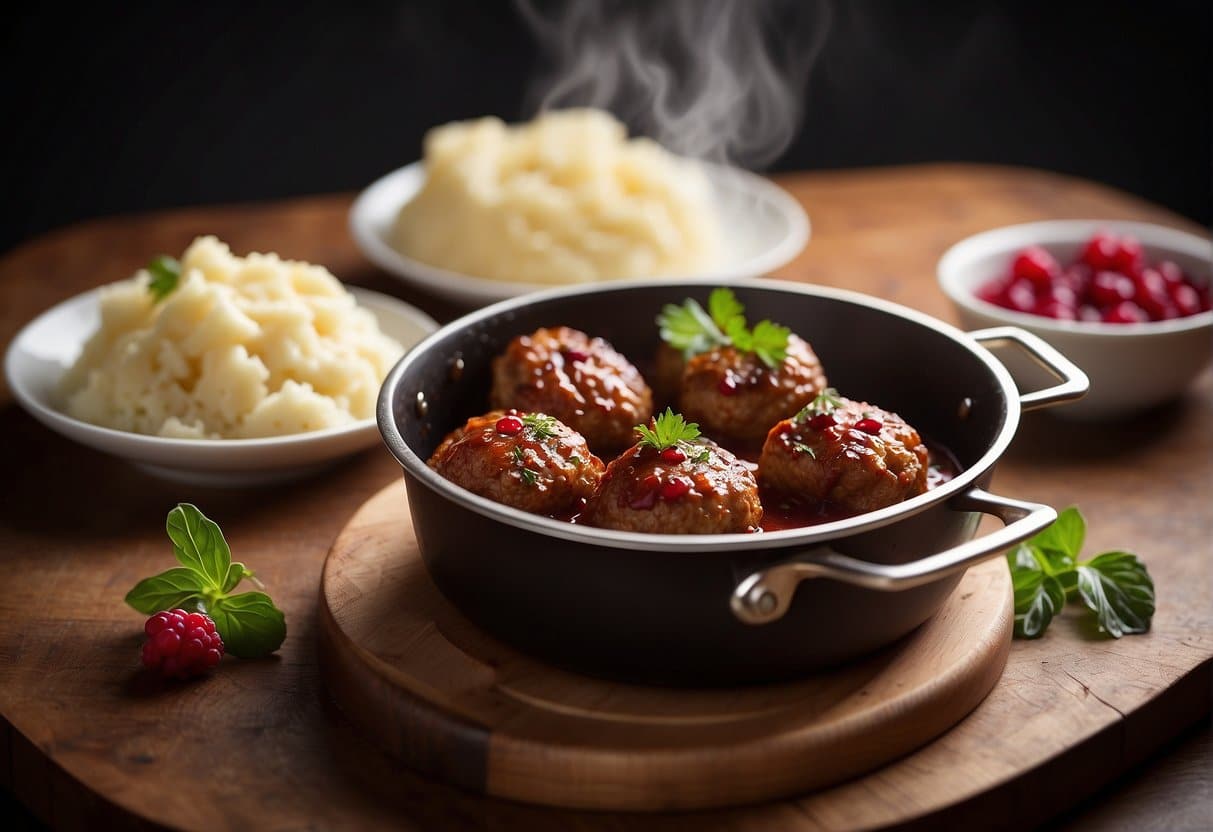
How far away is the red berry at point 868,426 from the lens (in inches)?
123

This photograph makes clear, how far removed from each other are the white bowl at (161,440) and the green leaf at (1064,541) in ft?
6.12

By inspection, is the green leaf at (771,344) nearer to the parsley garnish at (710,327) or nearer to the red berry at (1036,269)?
the parsley garnish at (710,327)

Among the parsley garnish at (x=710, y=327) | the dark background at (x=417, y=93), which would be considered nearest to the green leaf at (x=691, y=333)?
the parsley garnish at (x=710, y=327)

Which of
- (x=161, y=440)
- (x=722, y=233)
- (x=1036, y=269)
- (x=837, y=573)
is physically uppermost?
(x=837, y=573)

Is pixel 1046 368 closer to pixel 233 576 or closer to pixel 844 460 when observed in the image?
pixel 844 460

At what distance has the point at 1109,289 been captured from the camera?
457cm

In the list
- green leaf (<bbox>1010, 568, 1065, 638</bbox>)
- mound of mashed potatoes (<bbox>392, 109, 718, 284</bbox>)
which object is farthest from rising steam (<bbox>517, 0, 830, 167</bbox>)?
green leaf (<bbox>1010, 568, 1065, 638</bbox>)

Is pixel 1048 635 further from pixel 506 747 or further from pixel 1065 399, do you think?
pixel 506 747

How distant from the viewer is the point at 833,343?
379 centimetres

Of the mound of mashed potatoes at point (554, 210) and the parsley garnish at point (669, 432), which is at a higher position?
the parsley garnish at point (669, 432)

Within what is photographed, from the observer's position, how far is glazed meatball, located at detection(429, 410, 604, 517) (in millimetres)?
2949

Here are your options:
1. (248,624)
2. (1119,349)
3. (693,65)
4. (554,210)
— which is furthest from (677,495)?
(693,65)

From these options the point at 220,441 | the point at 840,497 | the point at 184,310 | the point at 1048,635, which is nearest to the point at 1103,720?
the point at 1048,635

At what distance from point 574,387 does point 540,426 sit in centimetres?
38
